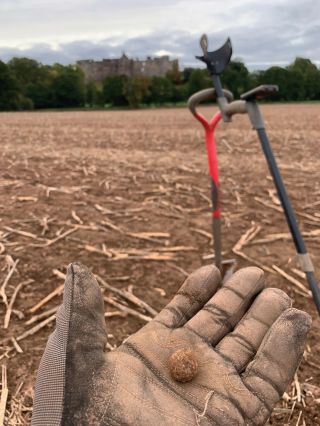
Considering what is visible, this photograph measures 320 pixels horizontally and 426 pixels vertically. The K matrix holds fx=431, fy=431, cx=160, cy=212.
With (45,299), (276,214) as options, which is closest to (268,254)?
(276,214)

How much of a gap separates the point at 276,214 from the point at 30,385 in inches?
188

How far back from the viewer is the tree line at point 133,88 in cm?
6456

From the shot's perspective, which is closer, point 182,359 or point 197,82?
point 182,359

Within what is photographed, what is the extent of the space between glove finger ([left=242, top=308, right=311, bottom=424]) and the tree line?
6423cm

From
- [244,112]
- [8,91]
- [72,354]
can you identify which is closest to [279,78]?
[8,91]

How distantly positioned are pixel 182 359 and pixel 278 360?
57 centimetres

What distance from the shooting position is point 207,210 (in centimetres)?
717

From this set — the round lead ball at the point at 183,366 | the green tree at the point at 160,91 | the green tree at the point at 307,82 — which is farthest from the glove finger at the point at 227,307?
the green tree at the point at 307,82

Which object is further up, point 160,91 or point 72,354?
point 160,91

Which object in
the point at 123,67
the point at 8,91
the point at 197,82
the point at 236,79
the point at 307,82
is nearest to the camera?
the point at 8,91

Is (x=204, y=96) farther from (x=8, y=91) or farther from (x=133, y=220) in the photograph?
(x=8, y=91)

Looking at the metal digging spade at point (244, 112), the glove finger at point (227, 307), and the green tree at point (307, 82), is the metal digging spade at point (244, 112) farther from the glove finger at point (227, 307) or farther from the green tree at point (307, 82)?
the green tree at point (307, 82)

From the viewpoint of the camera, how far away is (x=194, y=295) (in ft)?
10.1

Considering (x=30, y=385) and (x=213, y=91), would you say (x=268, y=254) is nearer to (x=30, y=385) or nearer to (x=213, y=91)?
(x=213, y=91)
